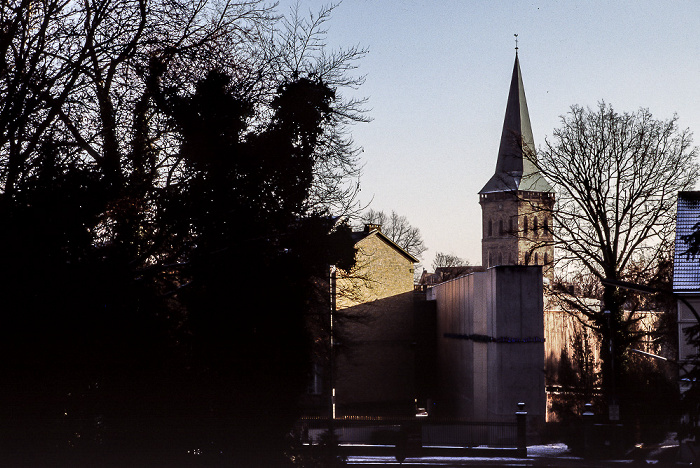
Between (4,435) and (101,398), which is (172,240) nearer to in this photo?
(101,398)

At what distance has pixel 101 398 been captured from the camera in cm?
1102

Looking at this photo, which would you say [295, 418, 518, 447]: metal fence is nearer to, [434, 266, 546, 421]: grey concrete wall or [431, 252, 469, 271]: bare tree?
[434, 266, 546, 421]: grey concrete wall

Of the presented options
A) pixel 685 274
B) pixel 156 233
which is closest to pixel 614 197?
pixel 685 274

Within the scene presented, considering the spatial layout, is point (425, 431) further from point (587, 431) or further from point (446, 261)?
point (446, 261)

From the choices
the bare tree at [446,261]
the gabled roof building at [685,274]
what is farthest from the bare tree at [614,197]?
the bare tree at [446,261]

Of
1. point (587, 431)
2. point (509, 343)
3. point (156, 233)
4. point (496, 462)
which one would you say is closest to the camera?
point (156, 233)

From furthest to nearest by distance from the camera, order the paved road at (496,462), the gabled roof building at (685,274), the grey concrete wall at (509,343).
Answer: the grey concrete wall at (509,343) → the gabled roof building at (685,274) → the paved road at (496,462)

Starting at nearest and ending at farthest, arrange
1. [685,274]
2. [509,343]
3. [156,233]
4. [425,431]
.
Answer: [156,233] < [425,431] < [685,274] < [509,343]

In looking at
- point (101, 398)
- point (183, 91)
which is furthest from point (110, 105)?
point (101, 398)

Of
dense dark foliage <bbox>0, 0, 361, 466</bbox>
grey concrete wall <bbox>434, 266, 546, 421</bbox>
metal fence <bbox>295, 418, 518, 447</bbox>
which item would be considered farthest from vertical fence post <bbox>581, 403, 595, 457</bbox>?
dense dark foliage <bbox>0, 0, 361, 466</bbox>

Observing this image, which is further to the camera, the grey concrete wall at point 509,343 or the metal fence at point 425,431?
the grey concrete wall at point 509,343

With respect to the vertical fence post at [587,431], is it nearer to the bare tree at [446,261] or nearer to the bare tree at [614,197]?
the bare tree at [614,197]

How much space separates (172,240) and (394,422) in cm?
1290

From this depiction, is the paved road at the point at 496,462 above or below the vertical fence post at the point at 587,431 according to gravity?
below
